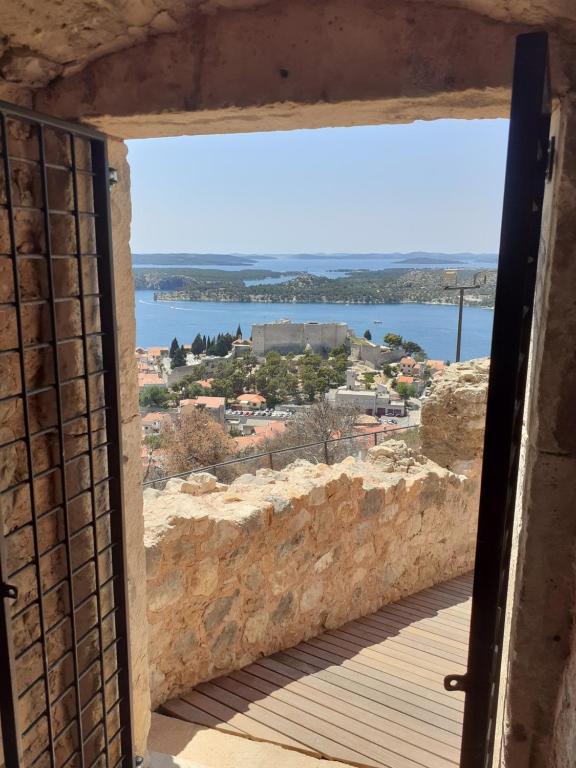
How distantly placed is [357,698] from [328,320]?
868 inches

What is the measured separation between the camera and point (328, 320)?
2530 cm


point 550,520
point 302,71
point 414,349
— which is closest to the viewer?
point 550,520

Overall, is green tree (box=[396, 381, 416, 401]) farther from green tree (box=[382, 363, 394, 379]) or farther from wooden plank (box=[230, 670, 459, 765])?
wooden plank (box=[230, 670, 459, 765])

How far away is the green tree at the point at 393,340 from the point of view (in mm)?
23812

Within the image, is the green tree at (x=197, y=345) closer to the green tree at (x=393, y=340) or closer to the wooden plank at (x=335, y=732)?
the green tree at (x=393, y=340)

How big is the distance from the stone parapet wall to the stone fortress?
1664 centimetres

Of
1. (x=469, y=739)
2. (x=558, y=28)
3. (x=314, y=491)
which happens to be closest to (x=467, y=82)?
(x=558, y=28)

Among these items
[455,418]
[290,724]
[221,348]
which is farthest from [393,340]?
[290,724]

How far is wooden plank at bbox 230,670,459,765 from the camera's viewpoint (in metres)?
3.36

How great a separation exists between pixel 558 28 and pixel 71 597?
8.00ft

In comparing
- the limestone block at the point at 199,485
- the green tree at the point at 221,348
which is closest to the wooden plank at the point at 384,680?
the limestone block at the point at 199,485

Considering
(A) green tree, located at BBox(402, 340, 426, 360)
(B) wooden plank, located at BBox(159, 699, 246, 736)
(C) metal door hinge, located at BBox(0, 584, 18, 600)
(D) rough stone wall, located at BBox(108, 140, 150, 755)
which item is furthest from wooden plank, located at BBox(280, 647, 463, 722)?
(A) green tree, located at BBox(402, 340, 426, 360)

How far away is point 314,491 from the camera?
4301mm

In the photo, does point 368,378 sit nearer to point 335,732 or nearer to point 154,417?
point 154,417
